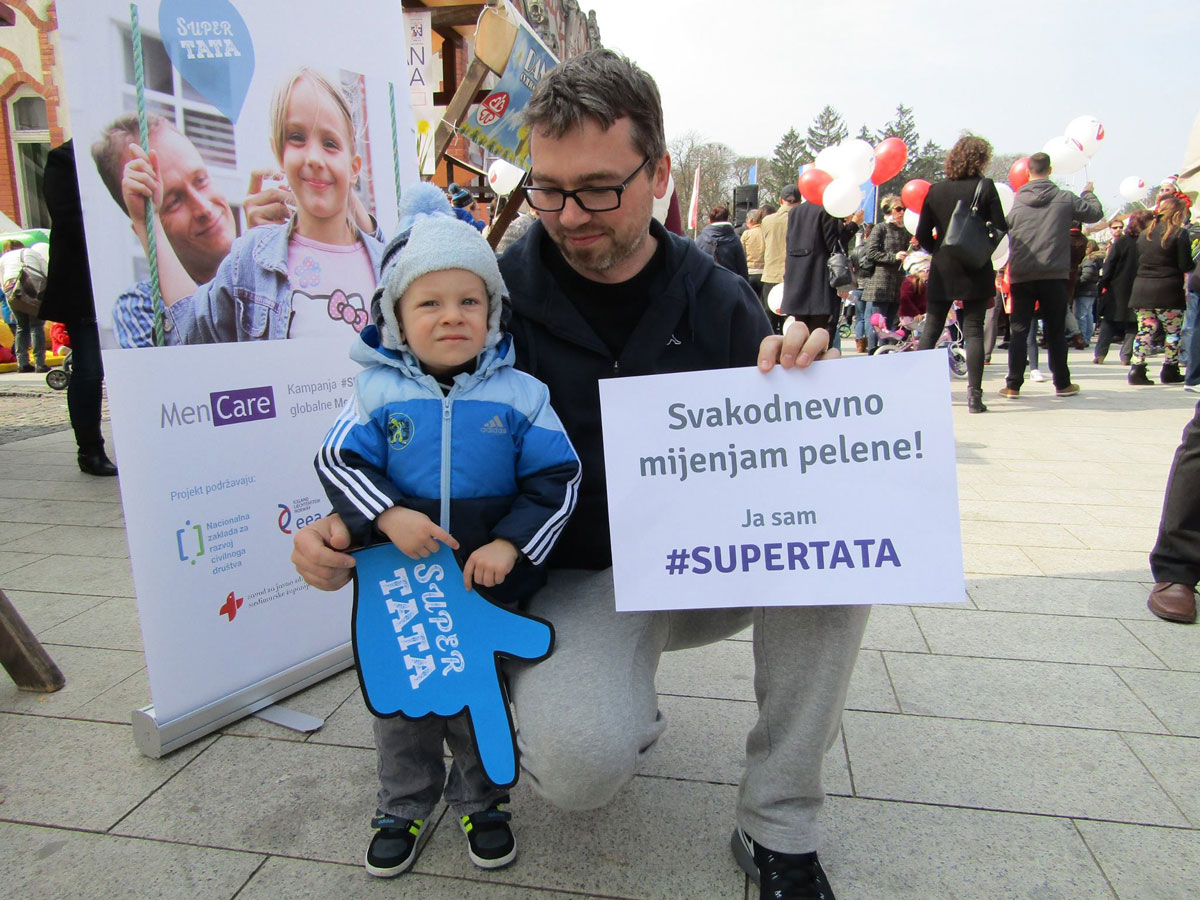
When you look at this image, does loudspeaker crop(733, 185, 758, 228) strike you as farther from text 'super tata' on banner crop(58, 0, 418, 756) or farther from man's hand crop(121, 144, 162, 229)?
man's hand crop(121, 144, 162, 229)

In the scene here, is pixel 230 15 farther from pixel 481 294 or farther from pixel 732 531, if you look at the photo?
pixel 732 531

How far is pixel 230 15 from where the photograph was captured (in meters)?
2.03

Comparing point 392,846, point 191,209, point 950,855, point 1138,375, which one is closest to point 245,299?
point 191,209

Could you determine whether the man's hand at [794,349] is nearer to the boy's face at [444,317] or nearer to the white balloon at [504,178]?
the boy's face at [444,317]

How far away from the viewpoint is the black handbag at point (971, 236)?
639 cm

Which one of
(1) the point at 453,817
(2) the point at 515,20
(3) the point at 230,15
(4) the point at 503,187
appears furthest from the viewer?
(4) the point at 503,187

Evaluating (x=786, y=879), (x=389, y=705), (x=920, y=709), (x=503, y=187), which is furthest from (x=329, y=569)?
(x=503, y=187)

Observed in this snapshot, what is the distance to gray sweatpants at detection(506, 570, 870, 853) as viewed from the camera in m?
1.53

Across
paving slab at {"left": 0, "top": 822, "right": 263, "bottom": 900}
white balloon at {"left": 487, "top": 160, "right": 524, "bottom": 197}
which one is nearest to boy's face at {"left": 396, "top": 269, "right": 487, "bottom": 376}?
paving slab at {"left": 0, "top": 822, "right": 263, "bottom": 900}

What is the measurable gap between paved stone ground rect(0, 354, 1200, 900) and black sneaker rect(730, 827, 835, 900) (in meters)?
0.08

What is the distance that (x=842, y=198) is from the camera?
8.46 m

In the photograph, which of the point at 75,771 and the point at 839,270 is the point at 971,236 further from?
the point at 75,771

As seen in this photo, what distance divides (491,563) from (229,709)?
1.21 meters

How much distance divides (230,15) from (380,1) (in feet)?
1.89
